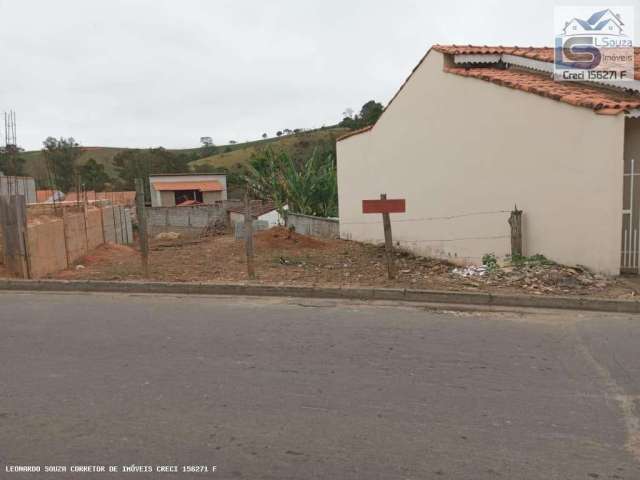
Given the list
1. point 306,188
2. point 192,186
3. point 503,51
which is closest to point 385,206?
point 503,51

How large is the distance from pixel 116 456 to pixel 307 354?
207 centimetres

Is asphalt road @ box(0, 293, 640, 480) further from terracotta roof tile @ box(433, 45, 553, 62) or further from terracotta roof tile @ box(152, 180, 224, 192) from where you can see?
terracotta roof tile @ box(152, 180, 224, 192)

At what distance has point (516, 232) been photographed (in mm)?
8773

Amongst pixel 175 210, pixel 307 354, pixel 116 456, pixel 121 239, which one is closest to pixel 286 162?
pixel 121 239

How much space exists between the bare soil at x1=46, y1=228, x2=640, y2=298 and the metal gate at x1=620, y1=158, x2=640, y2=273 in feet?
1.79

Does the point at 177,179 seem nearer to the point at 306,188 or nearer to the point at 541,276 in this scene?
the point at 306,188

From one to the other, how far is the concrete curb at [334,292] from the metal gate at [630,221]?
5.89 feet

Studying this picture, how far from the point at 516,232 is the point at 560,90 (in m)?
2.49

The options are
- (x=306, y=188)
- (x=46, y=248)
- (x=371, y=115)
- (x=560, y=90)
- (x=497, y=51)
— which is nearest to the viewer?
(x=560, y=90)

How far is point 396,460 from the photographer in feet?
9.64

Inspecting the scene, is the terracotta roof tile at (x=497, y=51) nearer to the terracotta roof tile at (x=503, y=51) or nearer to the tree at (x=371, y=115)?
the terracotta roof tile at (x=503, y=51)

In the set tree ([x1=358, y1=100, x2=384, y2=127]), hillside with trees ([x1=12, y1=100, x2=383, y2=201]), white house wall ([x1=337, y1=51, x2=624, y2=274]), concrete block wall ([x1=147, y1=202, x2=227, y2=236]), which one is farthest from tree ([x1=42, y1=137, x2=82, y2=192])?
white house wall ([x1=337, y1=51, x2=624, y2=274])

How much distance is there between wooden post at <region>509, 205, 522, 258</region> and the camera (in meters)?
8.73

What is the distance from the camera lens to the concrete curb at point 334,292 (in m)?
6.51
